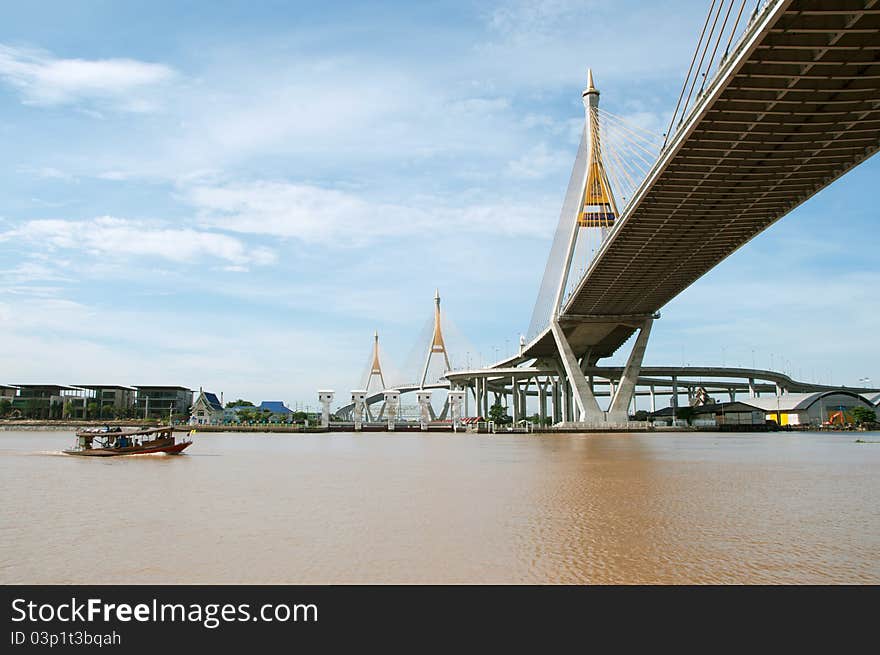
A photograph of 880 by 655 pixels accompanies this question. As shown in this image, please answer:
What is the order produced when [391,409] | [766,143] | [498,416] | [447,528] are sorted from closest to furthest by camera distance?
[447,528] → [766,143] → [391,409] → [498,416]

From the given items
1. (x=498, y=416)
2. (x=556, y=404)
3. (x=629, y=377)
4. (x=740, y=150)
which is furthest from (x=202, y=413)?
(x=740, y=150)

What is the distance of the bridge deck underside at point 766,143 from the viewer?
947 inches

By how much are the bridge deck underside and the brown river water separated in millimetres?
14455

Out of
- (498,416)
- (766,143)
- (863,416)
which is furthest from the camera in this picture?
(498,416)

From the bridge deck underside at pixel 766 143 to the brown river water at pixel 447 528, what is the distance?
569 inches

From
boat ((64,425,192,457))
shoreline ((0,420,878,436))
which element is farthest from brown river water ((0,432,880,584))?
shoreline ((0,420,878,436))

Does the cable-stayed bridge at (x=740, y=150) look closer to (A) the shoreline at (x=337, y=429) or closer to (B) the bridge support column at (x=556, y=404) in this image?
(A) the shoreline at (x=337, y=429)

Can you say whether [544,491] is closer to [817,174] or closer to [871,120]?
[871,120]

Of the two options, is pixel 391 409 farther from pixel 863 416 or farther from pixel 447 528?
pixel 447 528

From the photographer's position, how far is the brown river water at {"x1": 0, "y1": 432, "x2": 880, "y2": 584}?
9.53m

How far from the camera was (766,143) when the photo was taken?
108 ft

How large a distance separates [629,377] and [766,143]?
144 feet
